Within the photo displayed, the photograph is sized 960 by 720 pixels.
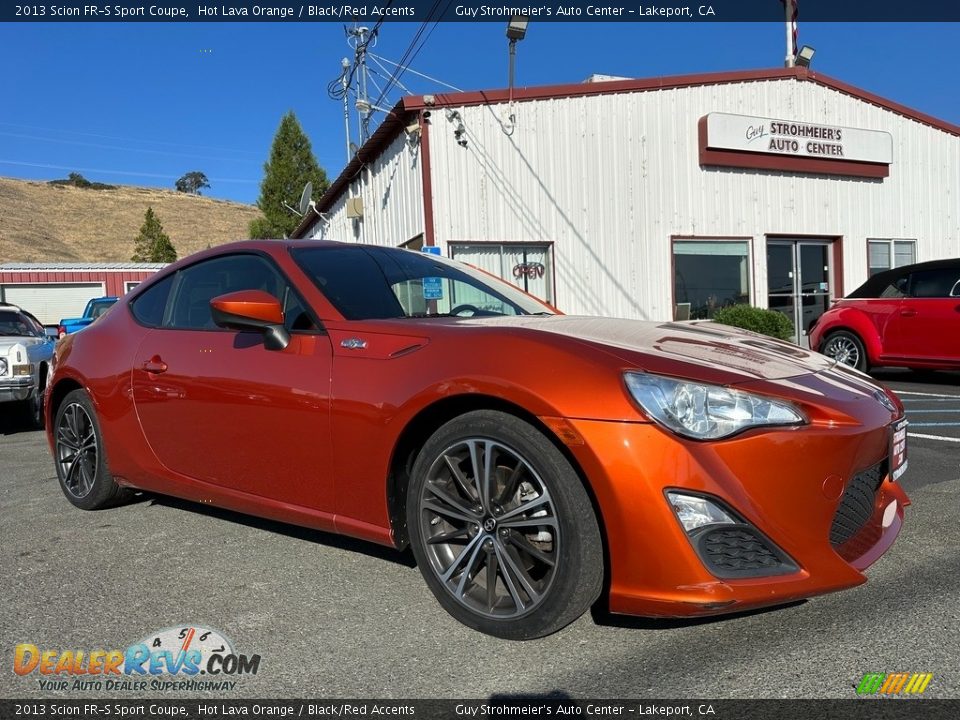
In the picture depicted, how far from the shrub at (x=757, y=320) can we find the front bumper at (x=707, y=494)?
1148 centimetres

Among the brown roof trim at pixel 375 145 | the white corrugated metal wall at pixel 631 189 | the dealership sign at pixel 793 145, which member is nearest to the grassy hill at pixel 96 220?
the brown roof trim at pixel 375 145

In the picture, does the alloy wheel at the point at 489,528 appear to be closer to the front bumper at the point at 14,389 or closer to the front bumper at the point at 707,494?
the front bumper at the point at 707,494

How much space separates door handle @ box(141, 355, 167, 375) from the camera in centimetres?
349

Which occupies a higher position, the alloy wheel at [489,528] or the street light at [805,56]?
the street light at [805,56]

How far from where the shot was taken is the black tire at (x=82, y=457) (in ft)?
13.2

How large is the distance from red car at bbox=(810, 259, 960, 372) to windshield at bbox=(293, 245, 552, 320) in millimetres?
6496

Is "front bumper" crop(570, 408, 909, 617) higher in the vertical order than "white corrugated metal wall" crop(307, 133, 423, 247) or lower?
lower

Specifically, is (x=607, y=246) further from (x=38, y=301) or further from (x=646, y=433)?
(x=38, y=301)

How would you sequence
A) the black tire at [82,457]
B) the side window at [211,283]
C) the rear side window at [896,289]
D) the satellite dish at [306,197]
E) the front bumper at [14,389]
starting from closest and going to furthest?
the side window at [211,283]
the black tire at [82,457]
the front bumper at [14,389]
the rear side window at [896,289]
the satellite dish at [306,197]

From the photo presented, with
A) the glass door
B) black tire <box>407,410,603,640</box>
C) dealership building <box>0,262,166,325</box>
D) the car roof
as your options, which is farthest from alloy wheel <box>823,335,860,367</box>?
dealership building <box>0,262,166,325</box>

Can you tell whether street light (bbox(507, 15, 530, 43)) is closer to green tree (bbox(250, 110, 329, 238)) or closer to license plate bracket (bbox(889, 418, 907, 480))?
license plate bracket (bbox(889, 418, 907, 480))

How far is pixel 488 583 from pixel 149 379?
204 cm

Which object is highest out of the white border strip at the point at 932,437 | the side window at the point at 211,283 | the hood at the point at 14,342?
the side window at the point at 211,283

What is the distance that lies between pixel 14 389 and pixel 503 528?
→ 23.0ft
